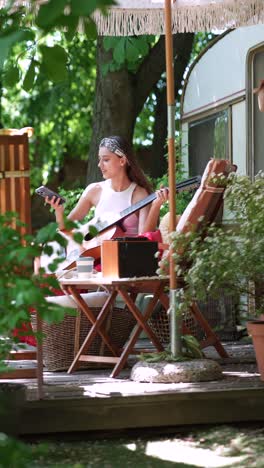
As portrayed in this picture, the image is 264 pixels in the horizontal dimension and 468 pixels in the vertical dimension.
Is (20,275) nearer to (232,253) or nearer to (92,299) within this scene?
(232,253)

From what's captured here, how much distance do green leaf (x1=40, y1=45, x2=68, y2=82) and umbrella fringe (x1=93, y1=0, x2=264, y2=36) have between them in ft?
12.0

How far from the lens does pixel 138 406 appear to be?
14.4 ft

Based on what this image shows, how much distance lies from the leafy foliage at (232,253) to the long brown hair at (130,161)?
1390 millimetres

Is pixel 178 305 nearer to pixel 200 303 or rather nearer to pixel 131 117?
pixel 200 303

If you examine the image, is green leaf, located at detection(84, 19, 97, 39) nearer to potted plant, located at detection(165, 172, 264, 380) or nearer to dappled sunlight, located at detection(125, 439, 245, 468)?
dappled sunlight, located at detection(125, 439, 245, 468)

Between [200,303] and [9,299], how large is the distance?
14.4 ft

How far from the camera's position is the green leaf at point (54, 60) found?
226 centimetres

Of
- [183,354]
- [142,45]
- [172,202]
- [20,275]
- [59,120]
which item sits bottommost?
[183,354]

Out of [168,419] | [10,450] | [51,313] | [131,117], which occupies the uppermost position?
[131,117]

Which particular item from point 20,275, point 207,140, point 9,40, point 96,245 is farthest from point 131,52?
point 9,40

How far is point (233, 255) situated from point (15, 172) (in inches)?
42.4

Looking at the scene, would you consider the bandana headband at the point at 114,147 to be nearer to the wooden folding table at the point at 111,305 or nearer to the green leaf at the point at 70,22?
the wooden folding table at the point at 111,305

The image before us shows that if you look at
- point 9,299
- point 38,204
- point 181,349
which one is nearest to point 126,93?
point 38,204

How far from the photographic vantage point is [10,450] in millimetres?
2168
